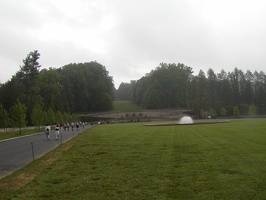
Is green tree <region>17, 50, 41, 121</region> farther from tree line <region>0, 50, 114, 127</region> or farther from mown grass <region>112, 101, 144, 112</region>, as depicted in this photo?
mown grass <region>112, 101, 144, 112</region>

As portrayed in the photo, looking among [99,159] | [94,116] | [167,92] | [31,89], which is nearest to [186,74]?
[167,92]

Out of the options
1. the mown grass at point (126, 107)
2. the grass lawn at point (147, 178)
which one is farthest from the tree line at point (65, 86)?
the grass lawn at point (147, 178)

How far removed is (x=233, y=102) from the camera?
385 ft

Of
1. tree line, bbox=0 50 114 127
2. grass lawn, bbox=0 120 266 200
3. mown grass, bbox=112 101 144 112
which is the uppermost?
tree line, bbox=0 50 114 127

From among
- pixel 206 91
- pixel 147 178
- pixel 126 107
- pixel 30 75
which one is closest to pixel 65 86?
pixel 30 75

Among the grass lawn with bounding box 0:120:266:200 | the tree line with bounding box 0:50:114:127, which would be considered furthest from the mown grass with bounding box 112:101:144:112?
the grass lawn with bounding box 0:120:266:200

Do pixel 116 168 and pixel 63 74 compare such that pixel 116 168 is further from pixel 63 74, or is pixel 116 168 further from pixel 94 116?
pixel 63 74

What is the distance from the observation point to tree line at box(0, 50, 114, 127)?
8069 cm

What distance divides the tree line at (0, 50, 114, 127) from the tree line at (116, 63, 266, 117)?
21059mm

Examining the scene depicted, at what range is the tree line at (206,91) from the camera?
4358 inches

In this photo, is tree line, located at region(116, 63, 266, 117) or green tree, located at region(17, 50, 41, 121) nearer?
green tree, located at region(17, 50, 41, 121)

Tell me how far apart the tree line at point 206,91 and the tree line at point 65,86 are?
69.1 ft

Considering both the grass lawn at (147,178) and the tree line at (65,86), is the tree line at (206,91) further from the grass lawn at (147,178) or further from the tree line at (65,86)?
the grass lawn at (147,178)

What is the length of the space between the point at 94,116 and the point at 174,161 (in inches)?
3692
